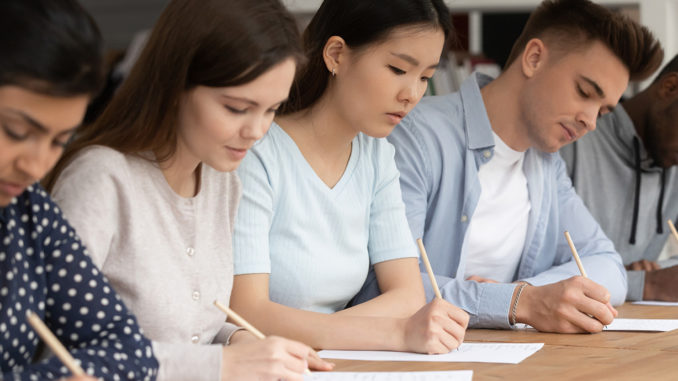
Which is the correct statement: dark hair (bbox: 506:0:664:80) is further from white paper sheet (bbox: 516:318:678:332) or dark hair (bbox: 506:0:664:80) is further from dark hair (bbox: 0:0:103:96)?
dark hair (bbox: 0:0:103:96)

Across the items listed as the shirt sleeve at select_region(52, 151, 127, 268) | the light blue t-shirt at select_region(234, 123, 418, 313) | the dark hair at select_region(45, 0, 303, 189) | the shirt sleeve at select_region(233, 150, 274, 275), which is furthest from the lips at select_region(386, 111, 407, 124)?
the shirt sleeve at select_region(52, 151, 127, 268)

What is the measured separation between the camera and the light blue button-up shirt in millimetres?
2150

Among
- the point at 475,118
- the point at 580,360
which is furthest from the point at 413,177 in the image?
the point at 580,360

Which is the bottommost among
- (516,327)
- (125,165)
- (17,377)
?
(516,327)

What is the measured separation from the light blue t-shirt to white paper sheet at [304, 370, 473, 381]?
0.32 metres

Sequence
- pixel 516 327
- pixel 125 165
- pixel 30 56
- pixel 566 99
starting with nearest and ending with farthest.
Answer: pixel 30 56 < pixel 125 165 < pixel 516 327 < pixel 566 99

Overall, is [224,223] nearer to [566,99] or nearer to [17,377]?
[17,377]

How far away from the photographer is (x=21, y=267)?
1.15 m

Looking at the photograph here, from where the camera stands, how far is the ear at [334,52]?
6.01ft

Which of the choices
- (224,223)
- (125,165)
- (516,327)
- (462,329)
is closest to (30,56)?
(125,165)

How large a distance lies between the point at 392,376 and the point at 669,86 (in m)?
1.91

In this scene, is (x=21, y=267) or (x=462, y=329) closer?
(x=21, y=267)

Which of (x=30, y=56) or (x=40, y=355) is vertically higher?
(x=30, y=56)

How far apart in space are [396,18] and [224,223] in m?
0.59
